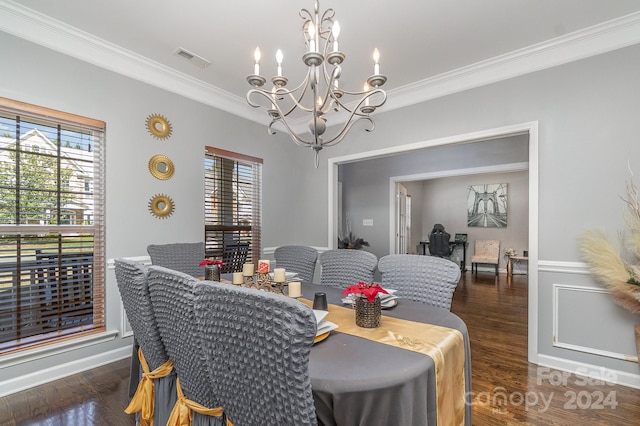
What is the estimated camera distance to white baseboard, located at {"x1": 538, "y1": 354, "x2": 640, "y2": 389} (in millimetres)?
2205

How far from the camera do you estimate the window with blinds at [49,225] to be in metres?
2.14

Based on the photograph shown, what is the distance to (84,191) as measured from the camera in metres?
2.49

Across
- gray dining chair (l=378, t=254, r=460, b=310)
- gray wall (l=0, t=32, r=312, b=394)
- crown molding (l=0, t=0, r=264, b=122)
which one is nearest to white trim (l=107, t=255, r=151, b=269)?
gray wall (l=0, t=32, r=312, b=394)

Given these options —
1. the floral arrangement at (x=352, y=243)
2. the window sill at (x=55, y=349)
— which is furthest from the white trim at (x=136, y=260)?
the floral arrangement at (x=352, y=243)

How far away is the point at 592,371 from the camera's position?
235 centimetres

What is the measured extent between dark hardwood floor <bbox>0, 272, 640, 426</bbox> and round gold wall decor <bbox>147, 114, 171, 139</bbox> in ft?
6.67

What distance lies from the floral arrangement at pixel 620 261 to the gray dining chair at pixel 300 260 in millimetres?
2058

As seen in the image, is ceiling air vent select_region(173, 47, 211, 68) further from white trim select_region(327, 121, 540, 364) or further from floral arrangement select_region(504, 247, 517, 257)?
floral arrangement select_region(504, 247, 517, 257)

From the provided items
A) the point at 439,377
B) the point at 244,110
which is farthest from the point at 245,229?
the point at 439,377

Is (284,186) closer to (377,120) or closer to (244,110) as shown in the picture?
(244,110)

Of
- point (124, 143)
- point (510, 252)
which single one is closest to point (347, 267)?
point (124, 143)

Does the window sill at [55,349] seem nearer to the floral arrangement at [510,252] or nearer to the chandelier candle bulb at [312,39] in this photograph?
the chandelier candle bulb at [312,39]

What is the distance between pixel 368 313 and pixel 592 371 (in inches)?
90.7

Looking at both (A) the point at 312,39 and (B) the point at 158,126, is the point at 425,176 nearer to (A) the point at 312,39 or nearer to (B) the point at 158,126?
(B) the point at 158,126
